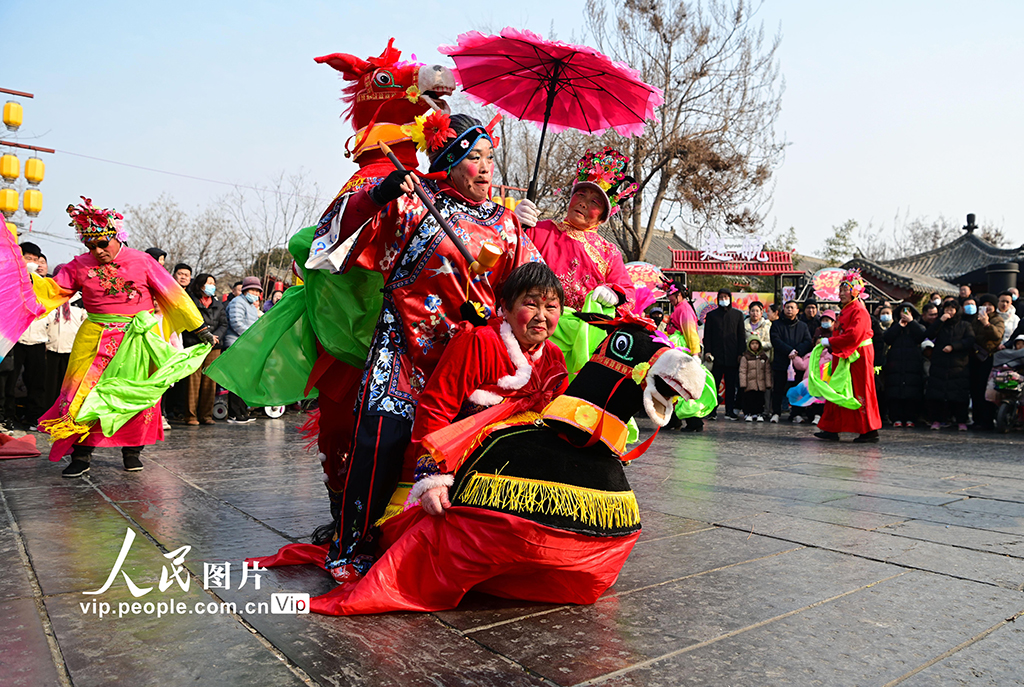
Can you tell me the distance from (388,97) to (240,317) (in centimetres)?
731

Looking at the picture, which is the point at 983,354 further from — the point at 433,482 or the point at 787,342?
the point at 433,482

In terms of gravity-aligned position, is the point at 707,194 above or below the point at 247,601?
above

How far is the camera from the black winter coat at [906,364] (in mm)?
10375

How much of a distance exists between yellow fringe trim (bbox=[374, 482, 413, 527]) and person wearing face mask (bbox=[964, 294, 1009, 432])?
9.48 meters

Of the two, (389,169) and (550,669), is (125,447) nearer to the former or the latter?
(389,169)

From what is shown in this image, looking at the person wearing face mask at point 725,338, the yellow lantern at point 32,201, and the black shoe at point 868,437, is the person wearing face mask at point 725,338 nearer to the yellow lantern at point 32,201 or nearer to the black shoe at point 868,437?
the black shoe at point 868,437

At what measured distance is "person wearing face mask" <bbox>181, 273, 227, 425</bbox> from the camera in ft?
31.7

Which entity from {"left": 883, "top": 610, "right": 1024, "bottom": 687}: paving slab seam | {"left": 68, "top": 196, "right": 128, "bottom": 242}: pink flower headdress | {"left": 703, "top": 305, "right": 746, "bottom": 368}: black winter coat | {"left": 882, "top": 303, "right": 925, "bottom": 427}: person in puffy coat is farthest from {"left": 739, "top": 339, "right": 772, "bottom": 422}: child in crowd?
{"left": 883, "top": 610, "right": 1024, "bottom": 687}: paving slab seam

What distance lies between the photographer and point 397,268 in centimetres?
295

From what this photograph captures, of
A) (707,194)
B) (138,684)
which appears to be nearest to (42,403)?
(138,684)

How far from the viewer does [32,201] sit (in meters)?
15.9

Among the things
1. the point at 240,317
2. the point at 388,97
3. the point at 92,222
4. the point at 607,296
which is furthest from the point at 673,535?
the point at 240,317

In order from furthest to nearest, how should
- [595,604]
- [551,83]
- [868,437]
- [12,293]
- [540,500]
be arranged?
[868,437]
[12,293]
[551,83]
[595,604]
[540,500]

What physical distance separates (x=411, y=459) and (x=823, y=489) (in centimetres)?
327
